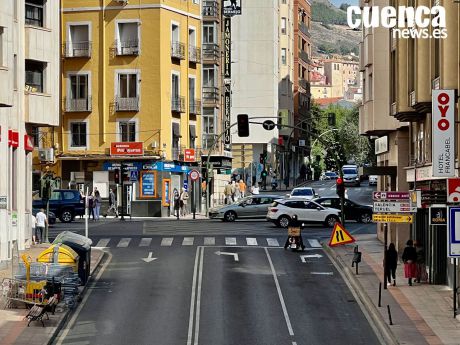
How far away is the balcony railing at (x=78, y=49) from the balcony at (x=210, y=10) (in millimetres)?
13406

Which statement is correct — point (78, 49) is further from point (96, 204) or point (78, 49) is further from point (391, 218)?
point (391, 218)

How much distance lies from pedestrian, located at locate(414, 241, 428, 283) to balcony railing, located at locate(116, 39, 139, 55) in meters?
41.8

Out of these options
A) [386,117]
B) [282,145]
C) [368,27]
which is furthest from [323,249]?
[282,145]

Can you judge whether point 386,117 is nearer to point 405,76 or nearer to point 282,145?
point 405,76

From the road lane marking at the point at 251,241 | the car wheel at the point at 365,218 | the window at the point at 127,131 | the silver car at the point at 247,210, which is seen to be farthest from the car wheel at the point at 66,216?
the car wheel at the point at 365,218

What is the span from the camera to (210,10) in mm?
88562

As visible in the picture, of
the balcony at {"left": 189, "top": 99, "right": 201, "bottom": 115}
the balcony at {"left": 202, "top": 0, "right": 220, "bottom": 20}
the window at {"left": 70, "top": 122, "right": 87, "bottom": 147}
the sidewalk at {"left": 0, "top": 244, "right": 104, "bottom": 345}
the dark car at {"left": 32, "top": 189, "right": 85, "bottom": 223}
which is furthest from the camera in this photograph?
the balcony at {"left": 202, "top": 0, "right": 220, "bottom": 20}

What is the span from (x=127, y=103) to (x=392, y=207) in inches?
1716

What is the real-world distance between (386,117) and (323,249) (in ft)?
21.8

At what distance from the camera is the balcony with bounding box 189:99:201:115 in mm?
82750

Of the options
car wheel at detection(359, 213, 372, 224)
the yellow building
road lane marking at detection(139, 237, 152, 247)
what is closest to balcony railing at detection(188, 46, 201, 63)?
the yellow building

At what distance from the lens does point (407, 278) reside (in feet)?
131

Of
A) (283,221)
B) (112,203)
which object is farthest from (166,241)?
(112,203)

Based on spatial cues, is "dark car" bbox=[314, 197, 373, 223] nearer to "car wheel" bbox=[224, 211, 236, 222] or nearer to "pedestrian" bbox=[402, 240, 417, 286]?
"car wheel" bbox=[224, 211, 236, 222]
